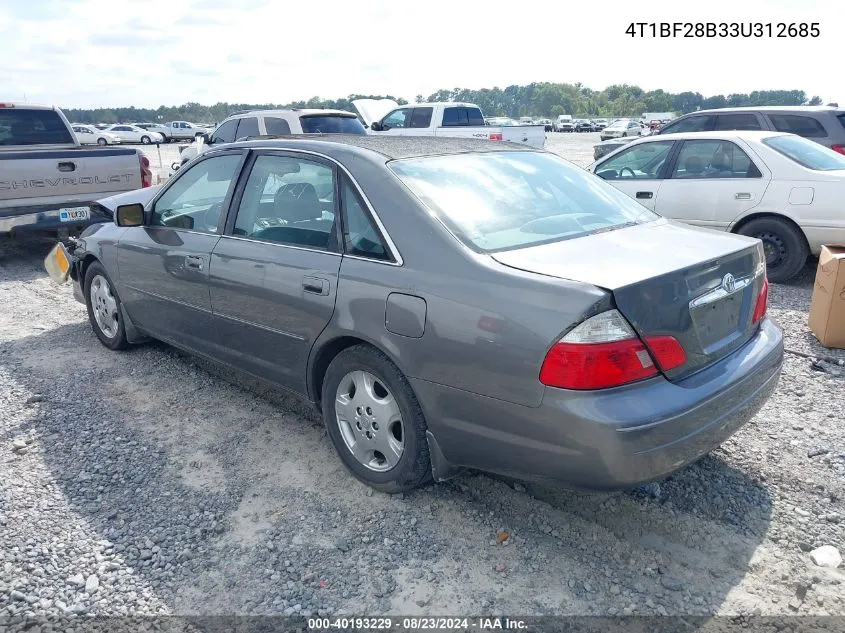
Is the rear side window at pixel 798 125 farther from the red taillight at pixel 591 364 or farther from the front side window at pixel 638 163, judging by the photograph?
the red taillight at pixel 591 364

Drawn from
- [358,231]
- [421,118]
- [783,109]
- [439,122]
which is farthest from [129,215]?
[421,118]

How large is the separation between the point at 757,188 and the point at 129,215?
5869mm

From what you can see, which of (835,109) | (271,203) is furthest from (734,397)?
(835,109)

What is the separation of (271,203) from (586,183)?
5.84 feet

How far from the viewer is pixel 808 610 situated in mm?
2555

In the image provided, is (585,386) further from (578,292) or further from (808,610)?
(808,610)

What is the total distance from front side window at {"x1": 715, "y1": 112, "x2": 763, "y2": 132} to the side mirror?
28.0ft

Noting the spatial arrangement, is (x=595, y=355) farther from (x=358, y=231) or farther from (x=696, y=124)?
(x=696, y=124)

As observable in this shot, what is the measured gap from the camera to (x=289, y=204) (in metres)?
3.74

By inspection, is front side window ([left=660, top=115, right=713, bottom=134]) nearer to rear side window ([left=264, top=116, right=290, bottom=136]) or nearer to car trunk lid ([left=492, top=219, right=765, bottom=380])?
rear side window ([left=264, top=116, right=290, bottom=136])

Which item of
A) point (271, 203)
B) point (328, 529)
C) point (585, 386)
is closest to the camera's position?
point (585, 386)

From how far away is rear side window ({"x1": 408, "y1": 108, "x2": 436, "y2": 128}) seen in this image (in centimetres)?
1756

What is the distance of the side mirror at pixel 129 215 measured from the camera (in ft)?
15.1

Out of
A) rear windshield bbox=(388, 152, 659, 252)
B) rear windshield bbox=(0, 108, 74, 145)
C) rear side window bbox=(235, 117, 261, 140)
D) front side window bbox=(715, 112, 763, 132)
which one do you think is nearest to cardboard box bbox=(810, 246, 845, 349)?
rear windshield bbox=(388, 152, 659, 252)
